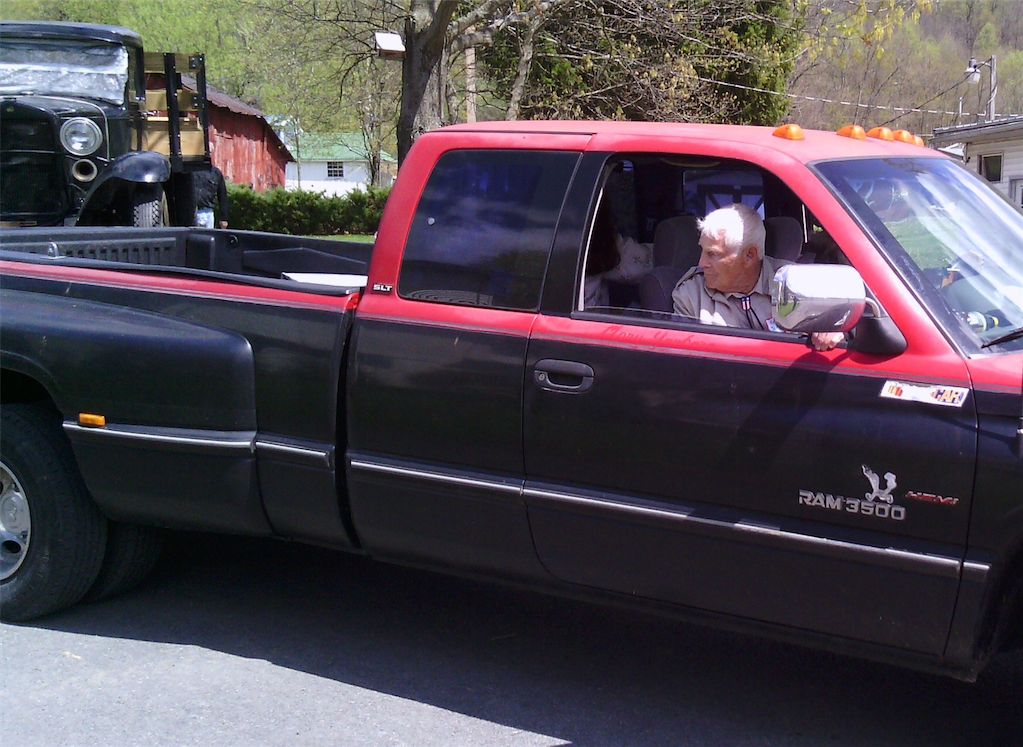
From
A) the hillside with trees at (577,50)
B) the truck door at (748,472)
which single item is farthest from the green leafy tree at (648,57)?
the truck door at (748,472)

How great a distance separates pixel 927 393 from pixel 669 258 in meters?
1.26

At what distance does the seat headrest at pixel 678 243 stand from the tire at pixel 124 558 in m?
2.33

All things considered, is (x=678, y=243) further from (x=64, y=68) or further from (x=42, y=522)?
(x=64, y=68)

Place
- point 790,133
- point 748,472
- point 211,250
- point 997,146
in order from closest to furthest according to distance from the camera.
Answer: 1. point 748,472
2. point 790,133
3. point 211,250
4. point 997,146

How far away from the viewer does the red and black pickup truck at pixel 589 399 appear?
297cm

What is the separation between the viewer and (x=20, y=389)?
443cm

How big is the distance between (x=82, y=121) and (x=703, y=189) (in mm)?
9343

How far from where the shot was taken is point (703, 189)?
4.07 m

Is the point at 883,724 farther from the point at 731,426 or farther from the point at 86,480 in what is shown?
the point at 86,480

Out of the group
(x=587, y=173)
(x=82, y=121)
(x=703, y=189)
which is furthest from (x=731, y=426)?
(x=82, y=121)

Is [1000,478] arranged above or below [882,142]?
below

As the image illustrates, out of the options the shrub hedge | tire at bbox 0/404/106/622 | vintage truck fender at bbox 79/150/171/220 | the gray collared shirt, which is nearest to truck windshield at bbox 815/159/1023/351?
the gray collared shirt

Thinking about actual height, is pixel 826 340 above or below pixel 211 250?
below

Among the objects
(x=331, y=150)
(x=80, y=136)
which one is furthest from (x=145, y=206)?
(x=331, y=150)
